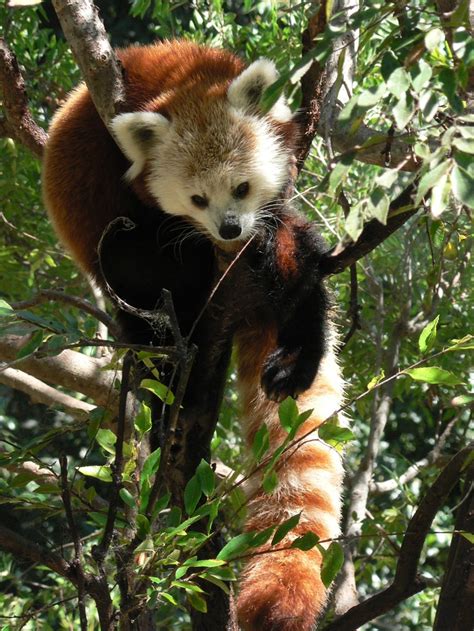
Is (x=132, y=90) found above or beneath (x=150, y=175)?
above

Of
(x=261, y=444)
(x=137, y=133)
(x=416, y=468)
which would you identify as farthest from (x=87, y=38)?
(x=416, y=468)

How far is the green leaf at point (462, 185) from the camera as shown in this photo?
52.2 inches

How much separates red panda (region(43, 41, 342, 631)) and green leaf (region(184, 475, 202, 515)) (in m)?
1.12

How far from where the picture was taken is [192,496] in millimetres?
1985

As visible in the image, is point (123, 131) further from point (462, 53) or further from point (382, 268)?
point (382, 268)

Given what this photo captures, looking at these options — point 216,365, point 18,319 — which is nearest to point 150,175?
point 216,365

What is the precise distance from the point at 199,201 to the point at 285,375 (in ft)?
2.53

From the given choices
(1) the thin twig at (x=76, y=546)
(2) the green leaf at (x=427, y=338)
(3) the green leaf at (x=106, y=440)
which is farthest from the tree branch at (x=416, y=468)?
(1) the thin twig at (x=76, y=546)

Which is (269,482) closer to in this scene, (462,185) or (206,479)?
(206,479)

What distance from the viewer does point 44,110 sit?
5.56 m

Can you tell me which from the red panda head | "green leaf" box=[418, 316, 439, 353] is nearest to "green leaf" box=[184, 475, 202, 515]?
"green leaf" box=[418, 316, 439, 353]

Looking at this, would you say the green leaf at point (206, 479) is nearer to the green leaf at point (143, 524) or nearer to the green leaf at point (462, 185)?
the green leaf at point (143, 524)

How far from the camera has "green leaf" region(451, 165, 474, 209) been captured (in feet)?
4.35

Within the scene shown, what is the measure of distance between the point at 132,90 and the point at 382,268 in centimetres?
Result: 215
